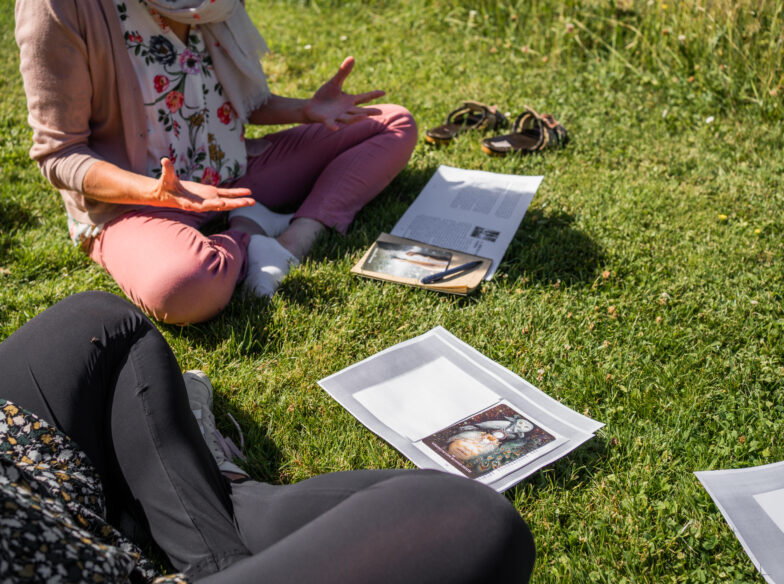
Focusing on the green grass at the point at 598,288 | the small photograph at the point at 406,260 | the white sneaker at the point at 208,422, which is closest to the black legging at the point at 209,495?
the white sneaker at the point at 208,422

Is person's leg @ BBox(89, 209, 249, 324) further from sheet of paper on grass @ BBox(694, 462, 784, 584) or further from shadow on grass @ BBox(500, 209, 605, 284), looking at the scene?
sheet of paper on grass @ BBox(694, 462, 784, 584)

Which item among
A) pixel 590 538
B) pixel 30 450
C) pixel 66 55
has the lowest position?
pixel 590 538

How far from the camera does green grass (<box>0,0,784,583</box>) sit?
1.83 metres

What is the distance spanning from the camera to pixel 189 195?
2258 millimetres

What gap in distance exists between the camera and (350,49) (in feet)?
16.3

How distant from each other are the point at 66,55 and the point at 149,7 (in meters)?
0.39

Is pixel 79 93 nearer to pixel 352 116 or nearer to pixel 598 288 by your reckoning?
pixel 352 116

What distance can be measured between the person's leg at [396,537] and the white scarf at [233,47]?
1867 mm

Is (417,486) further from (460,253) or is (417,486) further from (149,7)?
(149,7)

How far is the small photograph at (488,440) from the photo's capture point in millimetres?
1840

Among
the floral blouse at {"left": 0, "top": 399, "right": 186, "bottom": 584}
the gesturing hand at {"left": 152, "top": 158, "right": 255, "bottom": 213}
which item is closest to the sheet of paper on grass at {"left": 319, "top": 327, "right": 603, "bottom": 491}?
the gesturing hand at {"left": 152, "top": 158, "right": 255, "bottom": 213}

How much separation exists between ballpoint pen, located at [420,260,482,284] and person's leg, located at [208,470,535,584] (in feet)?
4.34

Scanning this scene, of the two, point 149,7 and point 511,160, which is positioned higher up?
point 149,7

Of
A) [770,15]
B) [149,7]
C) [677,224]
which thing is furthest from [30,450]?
[770,15]
